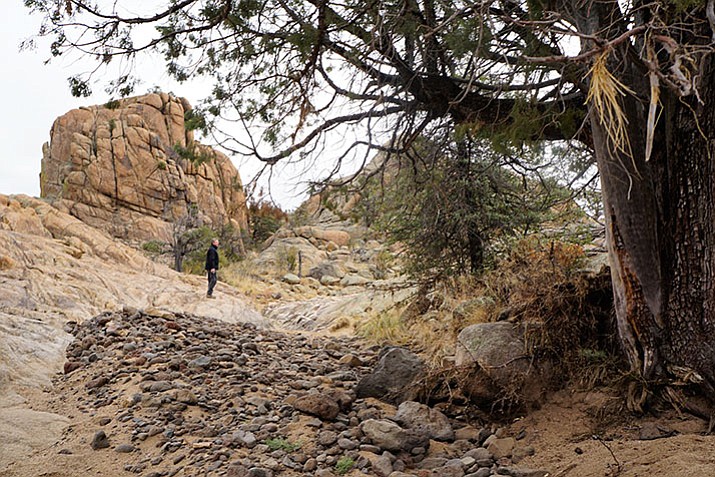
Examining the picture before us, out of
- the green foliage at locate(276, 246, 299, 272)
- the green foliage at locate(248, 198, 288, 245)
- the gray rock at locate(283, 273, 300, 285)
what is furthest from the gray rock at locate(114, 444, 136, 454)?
the green foliage at locate(248, 198, 288, 245)

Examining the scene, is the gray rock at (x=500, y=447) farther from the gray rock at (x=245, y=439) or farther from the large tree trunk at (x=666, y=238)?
the gray rock at (x=245, y=439)

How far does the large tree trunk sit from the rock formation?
2152 cm

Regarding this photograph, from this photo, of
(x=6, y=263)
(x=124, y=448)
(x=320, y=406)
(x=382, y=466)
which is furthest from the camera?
(x=6, y=263)

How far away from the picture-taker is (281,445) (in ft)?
11.4

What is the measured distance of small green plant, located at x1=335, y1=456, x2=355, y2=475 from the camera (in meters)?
3.19

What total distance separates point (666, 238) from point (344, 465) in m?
2.77

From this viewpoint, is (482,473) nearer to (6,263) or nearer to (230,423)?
(230,423)

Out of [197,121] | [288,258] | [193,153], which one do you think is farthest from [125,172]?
[193,153]

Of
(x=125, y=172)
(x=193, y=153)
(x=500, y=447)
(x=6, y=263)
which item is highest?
(x=125, y=172)

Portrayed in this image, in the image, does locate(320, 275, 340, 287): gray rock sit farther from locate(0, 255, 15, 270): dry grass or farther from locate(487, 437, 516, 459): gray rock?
locate(487, 437, 516, 459): gray rock

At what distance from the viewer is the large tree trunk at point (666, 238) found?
3412mm

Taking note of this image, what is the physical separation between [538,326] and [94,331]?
489cm

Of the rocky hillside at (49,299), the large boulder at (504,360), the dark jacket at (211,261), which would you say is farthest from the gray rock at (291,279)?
the large boulder at (504,360)

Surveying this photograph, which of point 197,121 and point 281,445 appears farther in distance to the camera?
point 197,121
